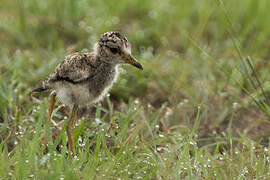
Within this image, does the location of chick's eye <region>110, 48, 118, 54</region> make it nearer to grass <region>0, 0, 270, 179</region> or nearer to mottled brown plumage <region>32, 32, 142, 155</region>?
mottled brown plumage <region>32, 32, 142, 155</region>

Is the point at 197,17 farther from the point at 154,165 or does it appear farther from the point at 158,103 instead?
the point at 154,165

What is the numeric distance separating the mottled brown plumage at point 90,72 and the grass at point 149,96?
0.21m

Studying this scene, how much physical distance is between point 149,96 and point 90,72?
4.19 feet

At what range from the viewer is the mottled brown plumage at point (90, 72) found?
3.23 metres

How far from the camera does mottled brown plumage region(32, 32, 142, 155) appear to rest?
3.23 m

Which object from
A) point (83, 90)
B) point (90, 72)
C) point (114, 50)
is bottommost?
point (83, 90)

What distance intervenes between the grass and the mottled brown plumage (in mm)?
208

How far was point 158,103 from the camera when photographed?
4.40 metres

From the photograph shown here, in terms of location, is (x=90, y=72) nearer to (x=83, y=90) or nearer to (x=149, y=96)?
(x=83, y=90)

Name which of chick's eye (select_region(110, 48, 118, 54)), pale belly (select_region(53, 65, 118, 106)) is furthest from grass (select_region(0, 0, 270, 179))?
chick's eye (select_region(110, 48, 118, 54))

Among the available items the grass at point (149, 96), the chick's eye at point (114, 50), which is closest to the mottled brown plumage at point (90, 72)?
the chick's eye at point (114, 50)

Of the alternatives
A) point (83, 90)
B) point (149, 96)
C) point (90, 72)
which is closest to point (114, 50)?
point (90, 72)

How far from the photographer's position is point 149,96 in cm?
444

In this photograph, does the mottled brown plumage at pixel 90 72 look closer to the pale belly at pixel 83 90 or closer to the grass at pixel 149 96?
the pale belly at pixel 83 90
